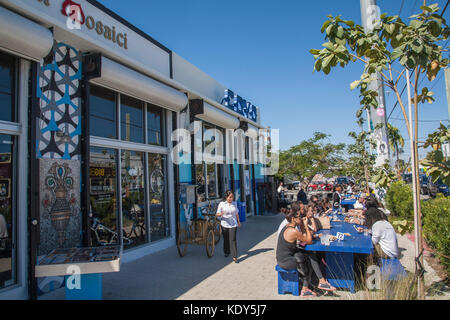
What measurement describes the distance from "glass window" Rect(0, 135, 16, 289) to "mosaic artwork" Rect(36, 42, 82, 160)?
425mm

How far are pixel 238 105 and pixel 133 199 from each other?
7406 mm

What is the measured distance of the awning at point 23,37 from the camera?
410 cm

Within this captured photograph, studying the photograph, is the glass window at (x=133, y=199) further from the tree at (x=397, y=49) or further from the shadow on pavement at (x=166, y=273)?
the tree at (x=397, y=49)

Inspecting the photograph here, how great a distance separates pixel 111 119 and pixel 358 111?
10.1 m

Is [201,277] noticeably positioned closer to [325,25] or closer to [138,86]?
[138,86]

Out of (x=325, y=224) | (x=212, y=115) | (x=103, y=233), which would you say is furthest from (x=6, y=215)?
(x=212, y=115)

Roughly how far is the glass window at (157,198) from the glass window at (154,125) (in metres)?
0.42

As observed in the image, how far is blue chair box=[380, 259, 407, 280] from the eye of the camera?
391 cm

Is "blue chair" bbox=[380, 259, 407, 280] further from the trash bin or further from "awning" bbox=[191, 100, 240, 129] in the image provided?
the trash bin

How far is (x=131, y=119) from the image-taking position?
7.42 m

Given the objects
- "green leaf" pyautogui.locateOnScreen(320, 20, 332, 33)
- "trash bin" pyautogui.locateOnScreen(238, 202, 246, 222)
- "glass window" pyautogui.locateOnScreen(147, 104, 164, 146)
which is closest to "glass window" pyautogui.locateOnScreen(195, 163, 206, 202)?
"glass window" pyautogui.locateOnScreen(147, 104, 164, 146)

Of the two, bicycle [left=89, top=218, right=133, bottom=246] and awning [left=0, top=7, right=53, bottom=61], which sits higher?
awning [left=0, top=7, right=53, bottom=61]

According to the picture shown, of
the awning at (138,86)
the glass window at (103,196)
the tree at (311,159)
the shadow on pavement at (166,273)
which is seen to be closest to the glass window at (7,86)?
the awning at (138,86)

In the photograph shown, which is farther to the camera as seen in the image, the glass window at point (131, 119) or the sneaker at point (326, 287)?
the glass window at point (131, 119)
